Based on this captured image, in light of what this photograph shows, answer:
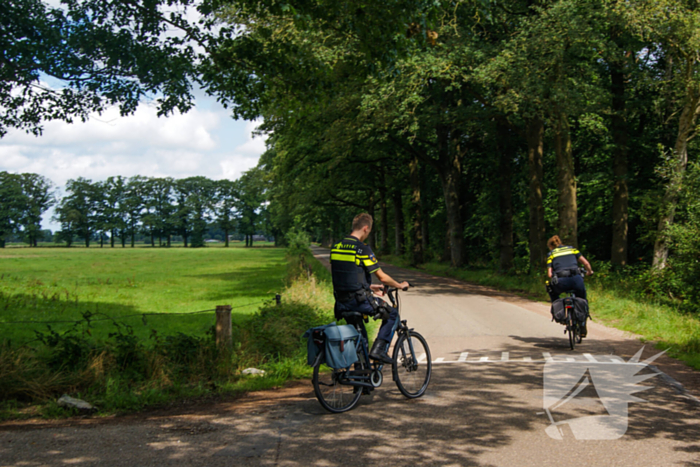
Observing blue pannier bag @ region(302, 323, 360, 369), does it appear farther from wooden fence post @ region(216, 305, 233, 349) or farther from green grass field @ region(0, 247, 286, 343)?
green grass field @ region(0, 247, 286, 343)

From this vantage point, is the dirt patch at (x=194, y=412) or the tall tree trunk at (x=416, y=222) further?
the tall tree trunk at (x=416, y=222)

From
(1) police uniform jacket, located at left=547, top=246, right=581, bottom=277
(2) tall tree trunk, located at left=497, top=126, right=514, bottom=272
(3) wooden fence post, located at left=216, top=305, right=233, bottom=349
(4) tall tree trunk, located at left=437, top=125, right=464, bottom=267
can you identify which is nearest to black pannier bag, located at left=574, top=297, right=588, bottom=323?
(1) police uniform jacket, located at left=547, top=246, right=581, bottom=277

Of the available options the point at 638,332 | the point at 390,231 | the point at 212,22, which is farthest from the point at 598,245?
the point at 390,231

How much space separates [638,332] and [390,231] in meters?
51.6

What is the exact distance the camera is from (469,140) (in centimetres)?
2952

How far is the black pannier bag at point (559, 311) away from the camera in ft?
31.6

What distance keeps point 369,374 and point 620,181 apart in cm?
1769

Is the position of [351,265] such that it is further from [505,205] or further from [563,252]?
[505,205]

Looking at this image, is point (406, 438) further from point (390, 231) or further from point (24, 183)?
point (24, 183)

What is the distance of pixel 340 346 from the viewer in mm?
5938

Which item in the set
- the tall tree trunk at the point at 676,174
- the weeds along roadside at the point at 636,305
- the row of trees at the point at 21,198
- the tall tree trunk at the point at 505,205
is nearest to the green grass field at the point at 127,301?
the weeds along roadside at the point at 636,305

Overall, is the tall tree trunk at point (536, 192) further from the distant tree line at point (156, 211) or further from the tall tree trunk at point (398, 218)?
the distant tree line at point (156, 211)

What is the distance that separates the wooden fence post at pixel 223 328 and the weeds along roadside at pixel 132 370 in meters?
0.11

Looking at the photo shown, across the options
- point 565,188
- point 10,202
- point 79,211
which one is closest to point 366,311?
point 565,188
